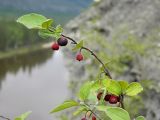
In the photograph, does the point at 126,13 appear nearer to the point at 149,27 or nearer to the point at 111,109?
the point at 149,27

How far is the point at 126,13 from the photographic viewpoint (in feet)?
63.4

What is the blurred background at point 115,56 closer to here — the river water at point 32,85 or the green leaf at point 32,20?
the river water at point 32,85

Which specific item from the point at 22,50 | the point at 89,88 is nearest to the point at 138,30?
the point at 89,88

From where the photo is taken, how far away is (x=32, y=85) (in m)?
45.8

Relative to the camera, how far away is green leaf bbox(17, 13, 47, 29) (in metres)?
1.42

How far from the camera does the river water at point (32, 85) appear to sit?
34562 millimetres

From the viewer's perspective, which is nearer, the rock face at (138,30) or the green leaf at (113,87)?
the green leaf at (113,87)

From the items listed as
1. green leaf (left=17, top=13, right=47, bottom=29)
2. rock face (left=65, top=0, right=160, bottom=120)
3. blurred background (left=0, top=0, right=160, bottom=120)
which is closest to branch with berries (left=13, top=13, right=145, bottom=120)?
green leaf (left=17, top=13, right=47, bottom=29)

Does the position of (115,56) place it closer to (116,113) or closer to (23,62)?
(116,113)

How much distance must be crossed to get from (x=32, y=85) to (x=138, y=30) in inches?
1197

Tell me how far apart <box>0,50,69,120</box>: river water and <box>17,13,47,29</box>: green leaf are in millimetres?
26261

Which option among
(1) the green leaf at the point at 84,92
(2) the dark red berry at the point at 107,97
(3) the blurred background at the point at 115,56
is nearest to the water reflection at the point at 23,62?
(3) the blurred background at the point at 115,56

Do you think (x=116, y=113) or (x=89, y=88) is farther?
(x=89, y=88)

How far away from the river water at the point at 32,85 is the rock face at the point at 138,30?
25.0ft
